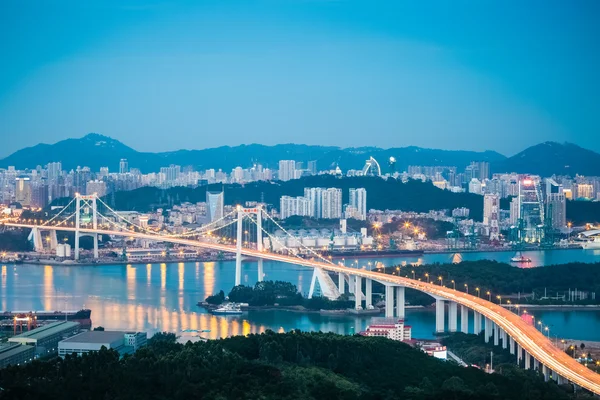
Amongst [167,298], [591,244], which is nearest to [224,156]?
[591,244]

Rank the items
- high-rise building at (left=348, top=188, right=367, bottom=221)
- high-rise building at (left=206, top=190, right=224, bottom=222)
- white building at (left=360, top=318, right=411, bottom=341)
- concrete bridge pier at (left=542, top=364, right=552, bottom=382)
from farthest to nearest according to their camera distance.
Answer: high-rise building at (left=348, top=188, right=367, bottom=221)
high-rise building at (left=206, top=190, right=224, bottom=222)
white building at (left=360, top=318, right=411, bottom=341)
concrete bridge pier at (left=542, top=364, right=552, bottom=382)

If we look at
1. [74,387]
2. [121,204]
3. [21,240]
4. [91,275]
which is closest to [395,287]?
[91,275]

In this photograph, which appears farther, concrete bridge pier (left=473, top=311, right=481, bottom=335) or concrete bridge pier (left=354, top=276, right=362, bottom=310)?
concrete bridge pier (left=354, top=276, right=362, bottom=310)

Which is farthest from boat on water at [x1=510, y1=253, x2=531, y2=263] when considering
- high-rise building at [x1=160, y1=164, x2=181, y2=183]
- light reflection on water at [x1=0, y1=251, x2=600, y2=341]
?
high-rise building at [x1=160, y1=164, x2=181, y2=183]

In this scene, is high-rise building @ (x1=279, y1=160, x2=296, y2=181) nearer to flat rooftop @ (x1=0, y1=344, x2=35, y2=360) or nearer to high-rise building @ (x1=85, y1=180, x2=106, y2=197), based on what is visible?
high-rise building @ (x1=85, y1=180, x2=106, y2=197)

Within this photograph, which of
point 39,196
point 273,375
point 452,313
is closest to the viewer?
point 273,375

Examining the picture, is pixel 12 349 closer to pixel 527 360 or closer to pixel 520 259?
pixel 527 360

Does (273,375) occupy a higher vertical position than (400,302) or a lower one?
higher
